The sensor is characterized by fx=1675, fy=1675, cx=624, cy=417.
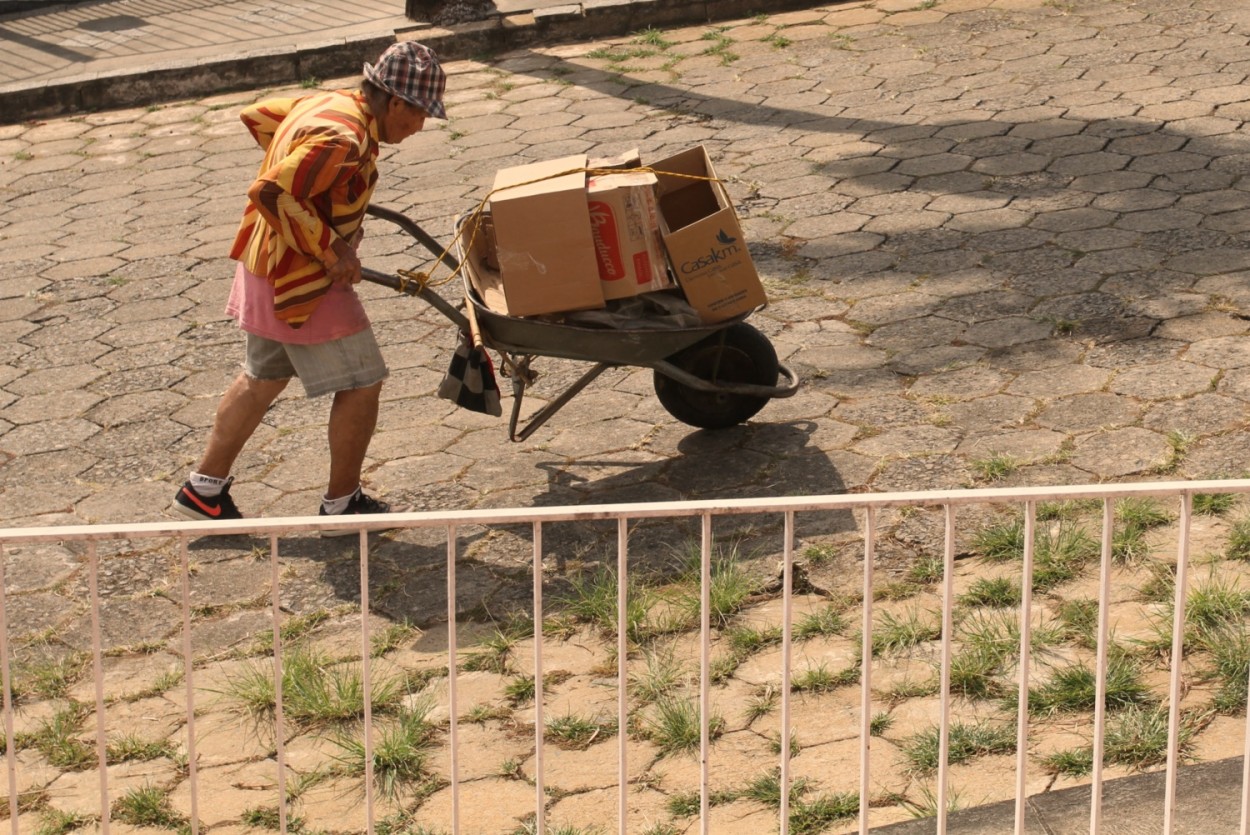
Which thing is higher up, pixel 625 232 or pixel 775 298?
pixel 625 232

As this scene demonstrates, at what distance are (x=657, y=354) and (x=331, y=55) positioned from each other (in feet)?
22.6

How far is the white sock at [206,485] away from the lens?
533 centimetres

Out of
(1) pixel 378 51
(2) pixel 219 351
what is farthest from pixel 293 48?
(2) pixel 219 351

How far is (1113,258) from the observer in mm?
6879

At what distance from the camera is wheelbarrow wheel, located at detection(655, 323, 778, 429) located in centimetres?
546

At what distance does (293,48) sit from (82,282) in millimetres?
4072

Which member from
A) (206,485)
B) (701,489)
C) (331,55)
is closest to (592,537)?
(701,489)

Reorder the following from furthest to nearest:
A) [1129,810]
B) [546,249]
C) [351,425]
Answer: [351,425], [546,249], [1129,810]

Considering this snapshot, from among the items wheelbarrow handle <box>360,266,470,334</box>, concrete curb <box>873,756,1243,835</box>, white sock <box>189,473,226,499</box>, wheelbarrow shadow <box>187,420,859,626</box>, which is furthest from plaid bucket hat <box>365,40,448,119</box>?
concrete curb <box>873,756,1243,835</box>

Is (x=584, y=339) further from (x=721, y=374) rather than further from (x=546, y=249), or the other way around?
(x=721, y=374)

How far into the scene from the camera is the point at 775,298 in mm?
6918

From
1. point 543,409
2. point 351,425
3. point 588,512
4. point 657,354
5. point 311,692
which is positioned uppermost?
point 588,512

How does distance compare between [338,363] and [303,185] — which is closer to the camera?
[303,185]

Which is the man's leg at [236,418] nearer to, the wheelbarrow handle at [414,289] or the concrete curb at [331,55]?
the wheelbarrow handle at [414,289]
